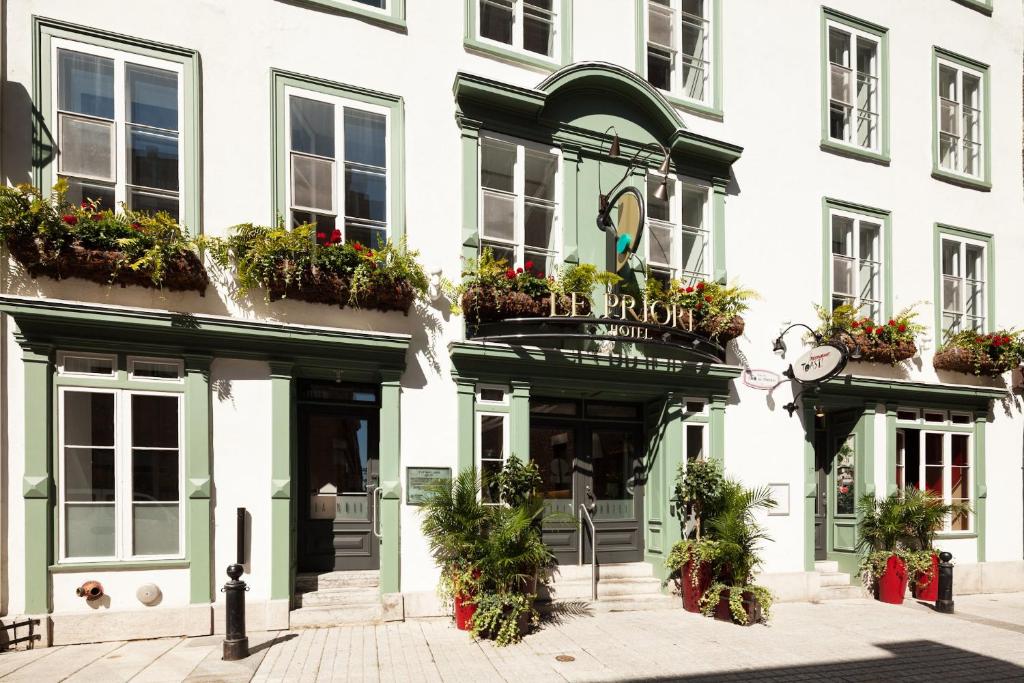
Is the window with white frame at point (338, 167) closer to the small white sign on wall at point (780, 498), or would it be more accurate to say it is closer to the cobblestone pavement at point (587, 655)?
the cobblestone pavement at point (587, 655)

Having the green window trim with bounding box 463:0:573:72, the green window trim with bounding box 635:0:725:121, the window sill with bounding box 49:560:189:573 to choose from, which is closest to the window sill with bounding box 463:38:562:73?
the green window trim with bounding box 463:0:573:72

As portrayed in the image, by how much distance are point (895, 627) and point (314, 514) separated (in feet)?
26.4

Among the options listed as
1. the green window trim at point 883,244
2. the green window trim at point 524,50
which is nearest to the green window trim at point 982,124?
the green window trim at point 883,244

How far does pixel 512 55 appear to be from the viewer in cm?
947

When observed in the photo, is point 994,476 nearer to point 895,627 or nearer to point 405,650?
point 895,627

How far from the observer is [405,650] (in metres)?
7.16

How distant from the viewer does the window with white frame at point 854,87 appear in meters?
12.0

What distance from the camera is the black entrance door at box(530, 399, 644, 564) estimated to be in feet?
32.6

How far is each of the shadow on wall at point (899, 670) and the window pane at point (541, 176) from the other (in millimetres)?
6578

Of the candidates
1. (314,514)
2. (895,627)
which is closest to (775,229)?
(895,627)

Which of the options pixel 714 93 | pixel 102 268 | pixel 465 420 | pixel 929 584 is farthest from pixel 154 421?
pixel 929 584

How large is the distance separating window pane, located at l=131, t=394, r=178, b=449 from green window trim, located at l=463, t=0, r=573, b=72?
615 cm

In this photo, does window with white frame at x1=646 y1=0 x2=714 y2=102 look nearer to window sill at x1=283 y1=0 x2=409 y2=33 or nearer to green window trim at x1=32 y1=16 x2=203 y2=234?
window sill at x1=283 y1=0 x2=409 y2=33

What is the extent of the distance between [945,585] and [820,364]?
3.82 meters
